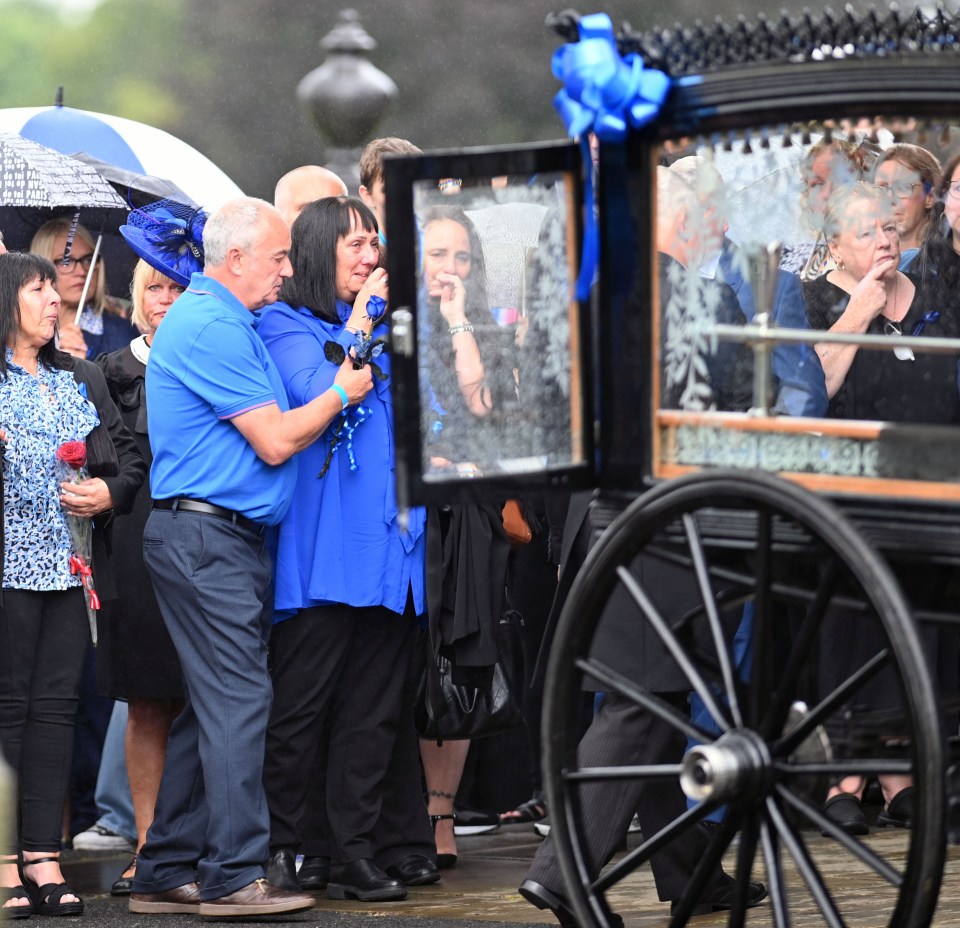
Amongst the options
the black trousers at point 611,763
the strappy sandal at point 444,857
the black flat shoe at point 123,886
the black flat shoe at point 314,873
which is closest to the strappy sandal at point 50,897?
the black flat shoe at point 123,886

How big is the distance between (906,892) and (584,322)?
1492 mm

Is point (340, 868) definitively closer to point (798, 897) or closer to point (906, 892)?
point (798, 897)

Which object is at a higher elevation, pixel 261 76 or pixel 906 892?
pixel 261 76

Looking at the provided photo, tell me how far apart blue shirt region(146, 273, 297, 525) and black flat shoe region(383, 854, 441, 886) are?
1163 mm

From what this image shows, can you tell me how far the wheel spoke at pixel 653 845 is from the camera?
3.94 meters

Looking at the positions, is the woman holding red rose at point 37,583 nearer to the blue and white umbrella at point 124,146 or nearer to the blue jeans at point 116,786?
the blue jeans at point 116,786

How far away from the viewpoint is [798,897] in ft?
18.5

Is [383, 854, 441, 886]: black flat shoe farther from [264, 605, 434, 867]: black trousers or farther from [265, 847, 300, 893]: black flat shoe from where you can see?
[265, 847, 300, 893]: black flat shoe

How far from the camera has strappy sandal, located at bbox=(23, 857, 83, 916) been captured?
565 cm

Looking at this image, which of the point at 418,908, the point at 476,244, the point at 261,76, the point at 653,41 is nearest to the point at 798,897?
the point at 418,908

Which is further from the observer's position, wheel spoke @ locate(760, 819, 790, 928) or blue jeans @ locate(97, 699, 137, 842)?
blue jeans @ locate(97, 699, 137, 842)

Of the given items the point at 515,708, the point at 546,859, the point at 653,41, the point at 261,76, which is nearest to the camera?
the point at 653,41

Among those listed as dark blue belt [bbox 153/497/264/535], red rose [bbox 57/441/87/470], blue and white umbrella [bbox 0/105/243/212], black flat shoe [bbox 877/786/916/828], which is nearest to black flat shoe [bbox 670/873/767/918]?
black flat shoe [bbox 877/786/916/828]

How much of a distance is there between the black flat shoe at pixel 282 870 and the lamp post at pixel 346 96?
720cm
